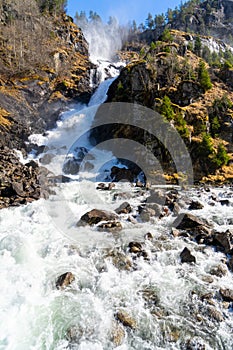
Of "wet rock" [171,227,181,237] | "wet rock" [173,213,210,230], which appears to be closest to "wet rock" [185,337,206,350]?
"wet rock" [171,227,181,237]

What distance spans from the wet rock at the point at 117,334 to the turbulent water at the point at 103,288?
1.1 inches

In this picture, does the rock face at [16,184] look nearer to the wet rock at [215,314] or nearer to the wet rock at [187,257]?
the wet rock at [187,257]

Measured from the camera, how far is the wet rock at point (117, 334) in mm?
7523

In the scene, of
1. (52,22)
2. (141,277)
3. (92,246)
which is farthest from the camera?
(52,22)

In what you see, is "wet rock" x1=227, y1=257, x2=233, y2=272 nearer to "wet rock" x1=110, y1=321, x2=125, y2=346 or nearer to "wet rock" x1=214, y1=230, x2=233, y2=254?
"wet rock" x1=214, y1=230, x2=233, y2=254

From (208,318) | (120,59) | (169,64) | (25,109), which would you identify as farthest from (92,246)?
(120,59)

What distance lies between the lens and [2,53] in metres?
53.4

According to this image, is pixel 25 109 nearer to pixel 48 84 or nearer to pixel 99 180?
pixel 48 84

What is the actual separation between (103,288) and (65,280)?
1.52 m

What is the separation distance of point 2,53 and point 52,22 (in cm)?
2545

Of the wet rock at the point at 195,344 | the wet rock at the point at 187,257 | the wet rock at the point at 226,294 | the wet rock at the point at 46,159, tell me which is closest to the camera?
the wet rock at the point at 195,344

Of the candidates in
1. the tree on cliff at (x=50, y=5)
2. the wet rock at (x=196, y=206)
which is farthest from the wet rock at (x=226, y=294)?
the tree on cliff at (x=50, y=5)

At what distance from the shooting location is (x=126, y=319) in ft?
27.0

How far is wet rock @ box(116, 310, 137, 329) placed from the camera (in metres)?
8.08
